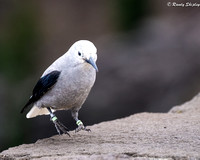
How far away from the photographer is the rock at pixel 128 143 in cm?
551

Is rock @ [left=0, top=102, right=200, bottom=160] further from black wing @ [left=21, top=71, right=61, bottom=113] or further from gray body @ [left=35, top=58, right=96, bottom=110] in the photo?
black wing @ [left=21, top=71, right=61, bottom=113]

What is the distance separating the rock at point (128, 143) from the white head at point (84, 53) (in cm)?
90

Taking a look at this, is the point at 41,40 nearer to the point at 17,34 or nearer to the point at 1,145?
the point at 17,34

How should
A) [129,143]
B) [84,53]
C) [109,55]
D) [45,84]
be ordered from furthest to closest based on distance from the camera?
1. [109,55]
2. [45,84]
3. [84,53]
4. [129,143]

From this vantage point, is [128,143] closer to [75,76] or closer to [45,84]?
[75,76]

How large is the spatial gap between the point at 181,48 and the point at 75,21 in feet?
22.1

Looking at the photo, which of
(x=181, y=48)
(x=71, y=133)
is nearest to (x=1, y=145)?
(x=181, y=48)

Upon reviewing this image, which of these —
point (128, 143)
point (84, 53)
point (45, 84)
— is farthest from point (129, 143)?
point (45, 84)

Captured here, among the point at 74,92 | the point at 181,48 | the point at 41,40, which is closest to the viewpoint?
the point at 74,92

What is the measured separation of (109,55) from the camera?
13.0 meters

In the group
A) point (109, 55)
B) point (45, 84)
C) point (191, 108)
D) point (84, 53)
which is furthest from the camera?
point (109, 55)

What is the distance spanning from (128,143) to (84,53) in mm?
1094

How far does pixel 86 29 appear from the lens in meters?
18.3

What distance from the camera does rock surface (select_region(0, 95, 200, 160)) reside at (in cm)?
552
